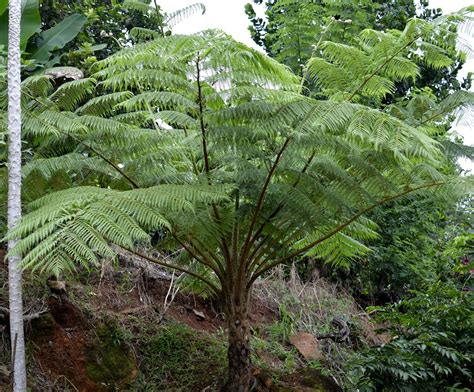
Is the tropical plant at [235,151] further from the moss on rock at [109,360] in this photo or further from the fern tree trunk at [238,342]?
the moss on rock at [109,360]

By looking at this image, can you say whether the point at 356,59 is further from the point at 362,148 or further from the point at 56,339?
the point at 56,339

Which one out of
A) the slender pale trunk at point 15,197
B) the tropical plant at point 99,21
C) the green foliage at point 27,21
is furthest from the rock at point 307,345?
the tropical plant at point 99,21

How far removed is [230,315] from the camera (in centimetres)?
289

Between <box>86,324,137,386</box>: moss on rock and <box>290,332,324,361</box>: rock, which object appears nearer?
<box>86,324,137,386</box>: moss on rock

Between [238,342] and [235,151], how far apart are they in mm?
973

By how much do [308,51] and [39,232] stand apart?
2.53 meters

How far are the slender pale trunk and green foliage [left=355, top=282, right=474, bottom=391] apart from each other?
1529mm

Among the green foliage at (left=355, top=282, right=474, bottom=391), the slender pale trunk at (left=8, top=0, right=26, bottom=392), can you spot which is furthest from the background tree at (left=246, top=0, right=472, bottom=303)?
the slender pale trunk at (left=8, top=0, right=26, bottom=392)

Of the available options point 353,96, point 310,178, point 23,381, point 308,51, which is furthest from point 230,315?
point 308,51

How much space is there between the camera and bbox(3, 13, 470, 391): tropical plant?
96.0 inches

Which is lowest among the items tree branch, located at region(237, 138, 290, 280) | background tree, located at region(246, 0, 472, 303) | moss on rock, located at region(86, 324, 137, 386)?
moss on rock, located at region(86, 324, 137, 386)

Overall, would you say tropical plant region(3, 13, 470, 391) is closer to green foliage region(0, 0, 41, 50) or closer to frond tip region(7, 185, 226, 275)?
frond tip region(7, 185, 226, 275)

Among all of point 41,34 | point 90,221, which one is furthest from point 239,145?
point 41,34

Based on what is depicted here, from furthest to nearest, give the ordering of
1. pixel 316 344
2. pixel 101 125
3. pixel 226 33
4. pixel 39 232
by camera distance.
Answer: pixel 316 344
pixel 101 125
pixel 226 33
pixel 39 232
